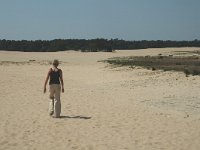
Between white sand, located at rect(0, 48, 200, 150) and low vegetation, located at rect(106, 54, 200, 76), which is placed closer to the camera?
white sand, located at rect(0, 48, 200, 150)

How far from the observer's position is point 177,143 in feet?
32.7

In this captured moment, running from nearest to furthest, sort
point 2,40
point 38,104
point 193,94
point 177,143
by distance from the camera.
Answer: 1. point 177,143
2. point 38,104
3. point 193,94
4. point 2,40

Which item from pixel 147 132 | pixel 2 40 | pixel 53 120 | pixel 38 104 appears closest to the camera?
pixel 147 132

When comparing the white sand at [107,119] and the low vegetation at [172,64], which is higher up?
the low vegetation at [172,64]

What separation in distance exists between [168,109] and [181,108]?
469 mm

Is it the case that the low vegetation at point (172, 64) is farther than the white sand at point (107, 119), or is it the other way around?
the low vegetation at point (172, 64)

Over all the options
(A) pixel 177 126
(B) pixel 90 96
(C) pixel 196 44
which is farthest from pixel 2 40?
(A) pixel 177 126

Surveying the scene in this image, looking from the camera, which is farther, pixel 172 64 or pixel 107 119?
pixel 172 64

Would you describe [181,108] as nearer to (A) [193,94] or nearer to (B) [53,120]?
(A) [193,94]

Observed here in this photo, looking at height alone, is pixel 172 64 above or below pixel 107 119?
above

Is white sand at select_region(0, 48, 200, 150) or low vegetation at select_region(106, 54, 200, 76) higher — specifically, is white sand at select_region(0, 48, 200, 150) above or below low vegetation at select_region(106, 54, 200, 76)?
below

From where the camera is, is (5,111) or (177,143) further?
(5,111)

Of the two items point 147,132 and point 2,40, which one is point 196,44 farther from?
point 147,132

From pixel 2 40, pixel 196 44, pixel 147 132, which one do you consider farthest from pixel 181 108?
pixel 196 44
